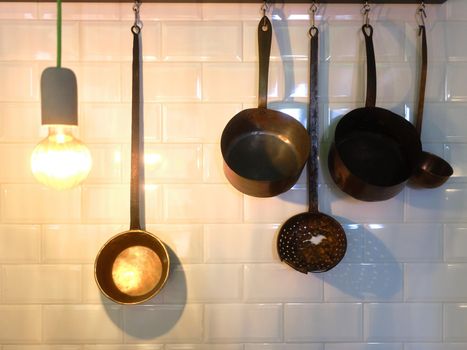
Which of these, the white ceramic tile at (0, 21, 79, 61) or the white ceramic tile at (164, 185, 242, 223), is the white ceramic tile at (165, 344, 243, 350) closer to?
the white ceramic tile at (164, 185, 242, 223)

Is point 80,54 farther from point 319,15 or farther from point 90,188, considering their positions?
point 319,15

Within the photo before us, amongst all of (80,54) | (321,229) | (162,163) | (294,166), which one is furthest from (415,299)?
(80,54)

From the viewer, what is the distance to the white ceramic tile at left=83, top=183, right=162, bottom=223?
971 millimetres

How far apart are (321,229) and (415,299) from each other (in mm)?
269

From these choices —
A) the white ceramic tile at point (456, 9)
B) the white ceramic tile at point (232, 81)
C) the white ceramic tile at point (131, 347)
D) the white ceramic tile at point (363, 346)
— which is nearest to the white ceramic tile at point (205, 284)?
the white ceramic tile at point (131, 347)

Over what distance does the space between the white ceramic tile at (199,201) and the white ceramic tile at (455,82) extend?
20.4 inches

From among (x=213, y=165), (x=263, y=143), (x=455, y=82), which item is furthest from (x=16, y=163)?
(x=455, y=82)

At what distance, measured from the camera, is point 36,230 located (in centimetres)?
97

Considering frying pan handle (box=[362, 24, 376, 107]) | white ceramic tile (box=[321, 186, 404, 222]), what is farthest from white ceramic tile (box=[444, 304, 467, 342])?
frying pan handle (box=[362, 24, 376, 107])

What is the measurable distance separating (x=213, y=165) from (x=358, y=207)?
334mm

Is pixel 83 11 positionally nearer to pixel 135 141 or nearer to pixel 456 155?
pixel 135 141

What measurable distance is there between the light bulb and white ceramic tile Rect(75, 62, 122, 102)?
0.19 m

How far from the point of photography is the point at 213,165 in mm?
976

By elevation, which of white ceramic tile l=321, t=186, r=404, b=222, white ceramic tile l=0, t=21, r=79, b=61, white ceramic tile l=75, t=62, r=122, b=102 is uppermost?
white ceramic tile l=0, t=21, r=79, b=61
